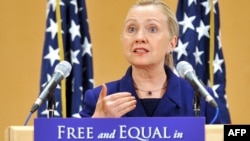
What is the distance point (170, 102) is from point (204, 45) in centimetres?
160

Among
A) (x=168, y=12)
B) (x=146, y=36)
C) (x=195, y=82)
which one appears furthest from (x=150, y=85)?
(x=195, y=82)

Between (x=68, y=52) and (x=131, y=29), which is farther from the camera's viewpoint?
(x=68, y=52)

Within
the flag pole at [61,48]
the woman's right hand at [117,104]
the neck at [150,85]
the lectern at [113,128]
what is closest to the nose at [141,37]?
the neck at [150,85]

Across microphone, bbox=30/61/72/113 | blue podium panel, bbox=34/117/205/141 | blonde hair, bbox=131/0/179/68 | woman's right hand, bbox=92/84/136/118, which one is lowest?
blue podium panel, bbox=34/117/205/141

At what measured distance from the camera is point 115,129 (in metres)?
1.90

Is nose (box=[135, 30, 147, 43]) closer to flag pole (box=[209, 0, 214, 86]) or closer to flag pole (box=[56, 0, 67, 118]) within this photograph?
flag pole (box=[56, 0, 67, 118])

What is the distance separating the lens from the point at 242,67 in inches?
181

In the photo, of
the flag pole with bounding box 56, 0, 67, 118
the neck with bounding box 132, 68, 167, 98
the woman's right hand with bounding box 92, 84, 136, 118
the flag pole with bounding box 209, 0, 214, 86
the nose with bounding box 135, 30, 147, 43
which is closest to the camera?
the woman's right hand with bounding box 92, 84, 136, 118

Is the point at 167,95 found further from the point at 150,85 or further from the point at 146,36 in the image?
the point at 146,36

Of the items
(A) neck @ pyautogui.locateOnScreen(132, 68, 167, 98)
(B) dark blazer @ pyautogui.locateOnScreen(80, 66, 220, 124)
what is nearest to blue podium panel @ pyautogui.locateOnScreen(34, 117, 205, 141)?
(B) dark blazer @ pyautogui.locateOnScreen(80, 66, 220, 124)

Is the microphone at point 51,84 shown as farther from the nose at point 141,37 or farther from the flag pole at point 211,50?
the flag pole at point 211,50

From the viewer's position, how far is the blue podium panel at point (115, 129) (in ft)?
6.22

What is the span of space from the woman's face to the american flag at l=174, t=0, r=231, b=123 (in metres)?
1.38

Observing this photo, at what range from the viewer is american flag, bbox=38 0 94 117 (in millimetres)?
3982
